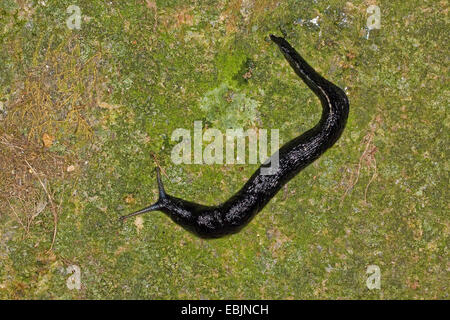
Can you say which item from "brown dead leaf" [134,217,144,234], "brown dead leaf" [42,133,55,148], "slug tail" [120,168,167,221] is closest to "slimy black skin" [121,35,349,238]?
"slug tail" [120,168,167,221]

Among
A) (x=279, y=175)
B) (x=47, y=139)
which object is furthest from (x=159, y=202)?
(x=47, y=139)

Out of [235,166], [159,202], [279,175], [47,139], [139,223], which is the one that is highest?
[47,139]

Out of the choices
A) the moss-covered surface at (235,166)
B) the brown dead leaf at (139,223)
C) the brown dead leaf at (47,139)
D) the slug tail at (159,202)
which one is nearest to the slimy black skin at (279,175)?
the slug tail at (159,202)

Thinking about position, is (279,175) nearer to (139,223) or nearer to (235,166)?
(235,166)

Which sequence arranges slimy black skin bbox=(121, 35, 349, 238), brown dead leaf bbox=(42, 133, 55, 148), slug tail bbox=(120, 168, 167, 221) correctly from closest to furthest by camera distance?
1. slimy black skin bbox=(121, 35, 349, 238)
2. slug tail bbox=(120, 168, 167, 221)
3. brown dead leaf bbox=(42, 133, 55, 148)

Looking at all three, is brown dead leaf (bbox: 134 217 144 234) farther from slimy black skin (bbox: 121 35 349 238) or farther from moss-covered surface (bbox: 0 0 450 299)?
slimy black skin (bbox: 121 35 349 238)

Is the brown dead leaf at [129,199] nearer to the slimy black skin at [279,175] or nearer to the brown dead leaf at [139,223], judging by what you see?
the brown dead leaf at [139,223]

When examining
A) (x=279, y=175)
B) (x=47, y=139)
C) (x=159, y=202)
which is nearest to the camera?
(x=279, y=175)
